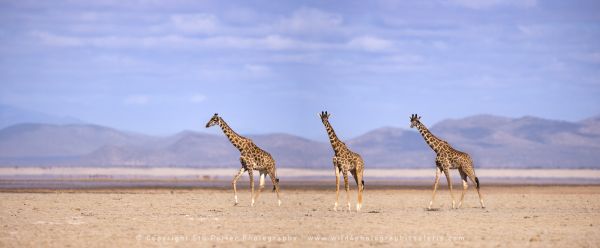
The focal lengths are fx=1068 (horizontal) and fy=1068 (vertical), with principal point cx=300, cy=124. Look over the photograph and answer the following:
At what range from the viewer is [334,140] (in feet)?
98.5

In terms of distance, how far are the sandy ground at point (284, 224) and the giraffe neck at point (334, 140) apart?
1802 millimetres

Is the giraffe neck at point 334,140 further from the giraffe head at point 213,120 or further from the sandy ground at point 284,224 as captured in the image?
the giraffe head at point 213,120

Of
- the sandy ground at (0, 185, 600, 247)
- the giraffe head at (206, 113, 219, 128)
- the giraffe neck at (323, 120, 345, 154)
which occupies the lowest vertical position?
the sandy ground at (0, 185, 600, 247)

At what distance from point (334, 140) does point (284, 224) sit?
16.1ft

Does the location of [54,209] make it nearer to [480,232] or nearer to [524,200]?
[480,232]

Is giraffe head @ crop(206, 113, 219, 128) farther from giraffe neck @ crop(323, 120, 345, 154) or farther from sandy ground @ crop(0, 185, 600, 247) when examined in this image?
giraffe neck @ crop(323, 120, 345, 154)

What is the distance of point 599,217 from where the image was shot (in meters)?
29.1

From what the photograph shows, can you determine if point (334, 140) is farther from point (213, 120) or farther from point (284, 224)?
point (213, 120)

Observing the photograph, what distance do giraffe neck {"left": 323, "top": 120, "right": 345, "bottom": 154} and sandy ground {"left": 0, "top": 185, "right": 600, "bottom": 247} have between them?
70.9 inches

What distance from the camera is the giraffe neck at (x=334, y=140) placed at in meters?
29.7

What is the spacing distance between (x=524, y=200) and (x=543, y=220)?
37.7ft

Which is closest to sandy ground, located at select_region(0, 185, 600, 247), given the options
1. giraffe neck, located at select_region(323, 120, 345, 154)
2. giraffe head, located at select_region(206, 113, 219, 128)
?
giraffe neck, located at select_region(323, 120, 345, 154)

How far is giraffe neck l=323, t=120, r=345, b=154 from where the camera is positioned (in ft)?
97.4

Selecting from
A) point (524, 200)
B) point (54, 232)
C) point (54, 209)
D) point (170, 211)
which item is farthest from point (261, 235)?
point (524, 200)
